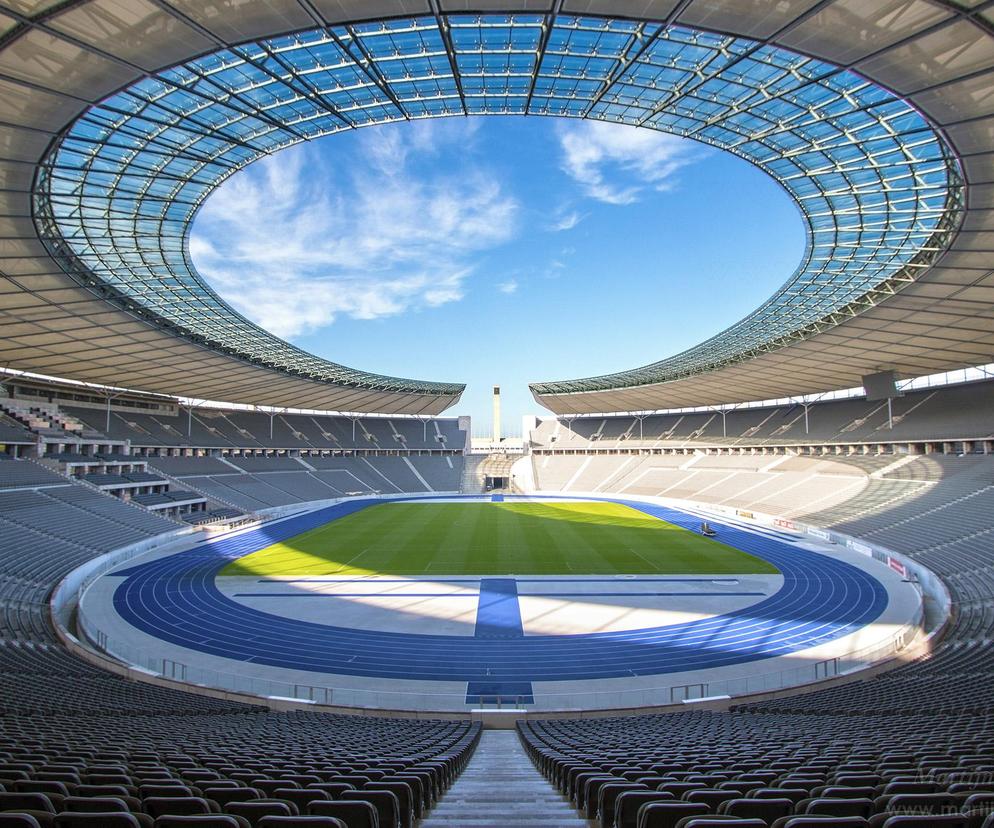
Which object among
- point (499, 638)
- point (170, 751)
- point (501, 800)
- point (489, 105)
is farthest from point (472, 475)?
point (170, 751)

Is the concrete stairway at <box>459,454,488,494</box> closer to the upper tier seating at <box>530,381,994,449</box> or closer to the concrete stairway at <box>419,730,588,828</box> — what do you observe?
the upper tier seating at <box>530,381,994,449</box>

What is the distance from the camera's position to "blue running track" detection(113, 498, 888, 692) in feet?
57.4

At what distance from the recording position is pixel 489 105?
19.1 metres

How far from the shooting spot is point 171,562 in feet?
104

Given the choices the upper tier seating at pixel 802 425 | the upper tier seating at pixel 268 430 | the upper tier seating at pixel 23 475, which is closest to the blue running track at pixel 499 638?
the upper tier seating at pixel 23 475

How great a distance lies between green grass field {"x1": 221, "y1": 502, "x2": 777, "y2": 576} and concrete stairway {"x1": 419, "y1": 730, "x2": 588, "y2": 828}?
20.4 meters

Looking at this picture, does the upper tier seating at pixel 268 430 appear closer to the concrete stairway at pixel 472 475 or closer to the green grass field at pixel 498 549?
the concrete stairway at pixel 472 475

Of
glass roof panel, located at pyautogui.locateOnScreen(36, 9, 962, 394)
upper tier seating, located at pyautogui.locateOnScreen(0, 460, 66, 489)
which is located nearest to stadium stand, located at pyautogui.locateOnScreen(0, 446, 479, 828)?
Result: upper tier seating, located at pyautogui.locateOnScreen(0, 460, 66, 489)

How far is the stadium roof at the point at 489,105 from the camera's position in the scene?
12469mm

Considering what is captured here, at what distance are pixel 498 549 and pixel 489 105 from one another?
1004 inches

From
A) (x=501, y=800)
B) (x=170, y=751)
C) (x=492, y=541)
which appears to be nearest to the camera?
(x=170, y=751)

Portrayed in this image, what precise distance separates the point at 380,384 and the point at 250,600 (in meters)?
45.7

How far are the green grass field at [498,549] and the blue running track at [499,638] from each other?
4.04 m

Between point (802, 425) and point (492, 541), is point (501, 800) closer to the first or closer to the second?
point (492, 541)
